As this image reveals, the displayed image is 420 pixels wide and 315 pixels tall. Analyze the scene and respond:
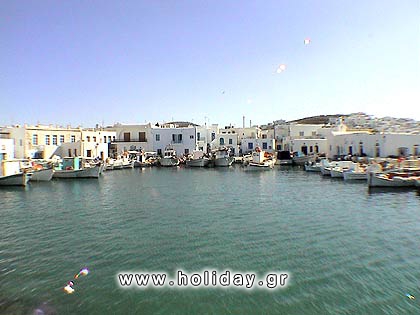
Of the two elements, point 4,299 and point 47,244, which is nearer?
point 4,299

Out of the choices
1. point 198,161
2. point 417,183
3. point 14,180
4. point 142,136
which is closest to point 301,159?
point 198,161

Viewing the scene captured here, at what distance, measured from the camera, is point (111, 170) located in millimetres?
44125

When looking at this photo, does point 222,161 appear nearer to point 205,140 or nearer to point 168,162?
point 168,162

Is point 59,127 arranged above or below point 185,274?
above

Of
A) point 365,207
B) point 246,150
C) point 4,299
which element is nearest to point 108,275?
point 4,299

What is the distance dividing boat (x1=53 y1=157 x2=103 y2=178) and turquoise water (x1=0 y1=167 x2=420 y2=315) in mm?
12766

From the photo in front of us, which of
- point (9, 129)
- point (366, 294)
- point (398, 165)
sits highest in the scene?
point (9, 129)

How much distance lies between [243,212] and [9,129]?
38581 millimetres

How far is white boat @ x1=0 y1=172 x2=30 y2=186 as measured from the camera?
87.0ft

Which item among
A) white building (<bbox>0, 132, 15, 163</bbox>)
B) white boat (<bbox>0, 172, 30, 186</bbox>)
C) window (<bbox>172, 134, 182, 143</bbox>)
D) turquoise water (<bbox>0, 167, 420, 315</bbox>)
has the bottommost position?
turquoise water (<bbox>0, 167, 420, 315</bbox>)

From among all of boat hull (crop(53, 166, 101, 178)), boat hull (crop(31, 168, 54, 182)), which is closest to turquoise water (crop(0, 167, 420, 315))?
boat hull (crop(31, 168, 54, 182))

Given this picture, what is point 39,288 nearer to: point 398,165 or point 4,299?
point 4,299

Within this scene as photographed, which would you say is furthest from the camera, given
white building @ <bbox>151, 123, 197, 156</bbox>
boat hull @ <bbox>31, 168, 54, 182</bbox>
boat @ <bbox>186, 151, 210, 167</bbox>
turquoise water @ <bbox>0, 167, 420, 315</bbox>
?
white building @ <bbox>151, 123, 197, 156</bbox>

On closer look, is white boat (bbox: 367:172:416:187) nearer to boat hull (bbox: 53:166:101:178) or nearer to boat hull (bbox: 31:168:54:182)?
boat hull (bbox: 53:166:101:178)
